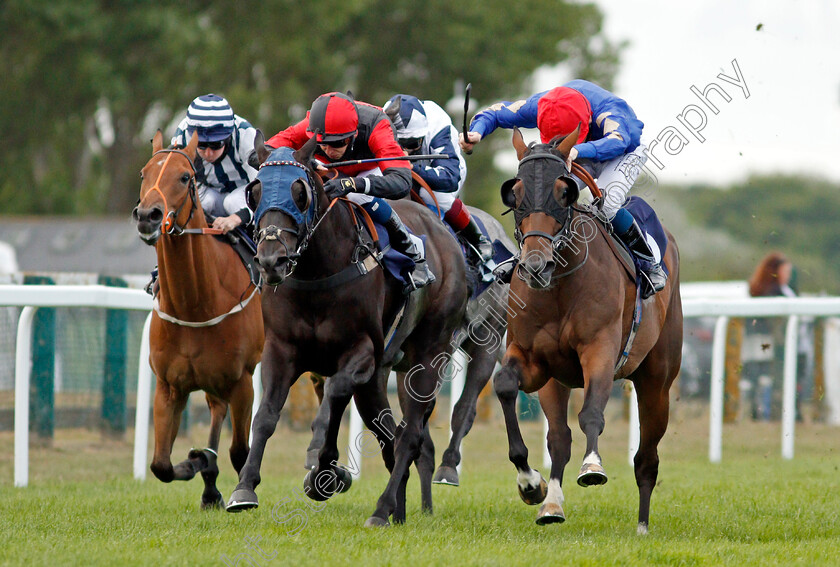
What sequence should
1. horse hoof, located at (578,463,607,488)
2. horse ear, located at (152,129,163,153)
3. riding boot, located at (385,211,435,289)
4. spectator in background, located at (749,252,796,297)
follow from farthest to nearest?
spectator in background, located at (749,252,796,297)
horse ear, located at (152,129,163,153)
riding boot, located at (385,211,435,289)
horse hoof, located at (578,463,607,488)

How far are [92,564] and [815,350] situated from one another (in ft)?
28.2

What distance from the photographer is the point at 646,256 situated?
240 inches

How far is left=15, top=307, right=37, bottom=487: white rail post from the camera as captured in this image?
285 inches

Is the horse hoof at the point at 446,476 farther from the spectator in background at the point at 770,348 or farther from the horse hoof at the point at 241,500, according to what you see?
the spectator in background at the point at 770,348

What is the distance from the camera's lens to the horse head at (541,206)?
5.29m

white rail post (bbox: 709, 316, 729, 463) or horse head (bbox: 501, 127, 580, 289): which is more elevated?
A: horse head (bbox: 501, 127, 580, 289)

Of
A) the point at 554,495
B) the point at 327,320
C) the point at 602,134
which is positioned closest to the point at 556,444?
the point at 554,495

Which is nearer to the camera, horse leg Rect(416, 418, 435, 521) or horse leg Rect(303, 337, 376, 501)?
horse leg Rect(303, 337, 376, 501)

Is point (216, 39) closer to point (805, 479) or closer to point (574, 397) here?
point (574, 397)

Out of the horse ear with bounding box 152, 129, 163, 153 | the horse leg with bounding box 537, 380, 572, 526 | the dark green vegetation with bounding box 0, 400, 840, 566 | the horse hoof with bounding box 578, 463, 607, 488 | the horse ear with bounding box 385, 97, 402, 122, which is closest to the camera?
the dark green vegetation with bounding box 0, 400, 840, 566

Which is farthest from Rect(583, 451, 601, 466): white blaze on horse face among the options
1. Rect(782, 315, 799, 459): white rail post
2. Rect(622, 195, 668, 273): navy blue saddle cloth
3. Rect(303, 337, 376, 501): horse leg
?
Rect(782, 315, 799, 459): white rail post

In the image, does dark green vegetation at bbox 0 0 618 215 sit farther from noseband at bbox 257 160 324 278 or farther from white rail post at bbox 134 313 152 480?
noseband at bbox 257 160 324 278

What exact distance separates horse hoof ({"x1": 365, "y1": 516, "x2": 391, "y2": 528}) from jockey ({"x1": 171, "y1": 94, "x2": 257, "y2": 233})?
176 centimetres

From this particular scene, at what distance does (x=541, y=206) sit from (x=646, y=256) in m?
0.98
